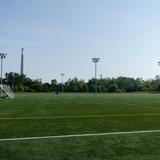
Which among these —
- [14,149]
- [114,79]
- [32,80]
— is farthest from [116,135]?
[114,79]

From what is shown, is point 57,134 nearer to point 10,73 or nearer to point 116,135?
point 116,135

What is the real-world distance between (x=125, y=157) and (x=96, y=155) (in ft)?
1.94

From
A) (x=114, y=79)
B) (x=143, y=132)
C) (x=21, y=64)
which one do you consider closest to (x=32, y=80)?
(x=21, y=64)

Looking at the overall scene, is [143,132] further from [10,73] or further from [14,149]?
[10,73]

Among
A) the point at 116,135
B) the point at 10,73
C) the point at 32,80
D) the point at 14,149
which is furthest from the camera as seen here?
the point at 10,73

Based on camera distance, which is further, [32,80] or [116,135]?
[32,80]

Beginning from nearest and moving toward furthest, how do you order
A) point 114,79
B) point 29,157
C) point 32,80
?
point 29,157
point 32,80
point 114,79

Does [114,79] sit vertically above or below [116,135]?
above

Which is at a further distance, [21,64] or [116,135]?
[21,64]

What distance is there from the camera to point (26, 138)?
30.5 ft

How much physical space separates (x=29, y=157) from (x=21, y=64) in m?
149

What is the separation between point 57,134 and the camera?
33.2ft

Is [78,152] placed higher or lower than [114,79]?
lower

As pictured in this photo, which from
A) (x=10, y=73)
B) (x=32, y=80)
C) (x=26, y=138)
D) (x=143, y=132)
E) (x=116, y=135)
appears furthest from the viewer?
(x=10, y=73)
